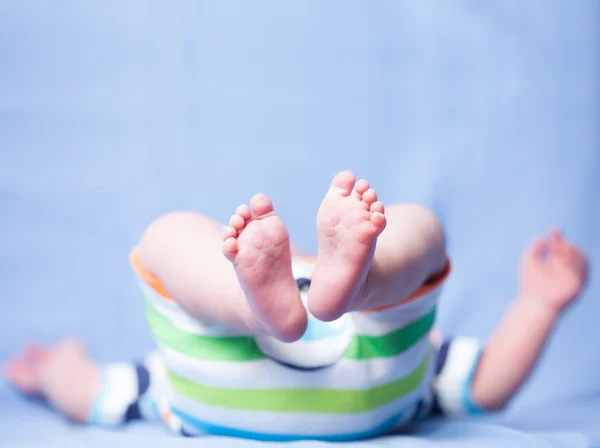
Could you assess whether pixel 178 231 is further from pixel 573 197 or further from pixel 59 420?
pixel 573 197

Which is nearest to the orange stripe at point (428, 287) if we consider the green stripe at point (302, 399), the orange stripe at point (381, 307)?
the orange stripe at point (381, 307)

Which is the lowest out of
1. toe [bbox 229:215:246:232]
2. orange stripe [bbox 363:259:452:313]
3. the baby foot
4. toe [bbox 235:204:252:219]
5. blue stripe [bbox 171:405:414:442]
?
the baby foot

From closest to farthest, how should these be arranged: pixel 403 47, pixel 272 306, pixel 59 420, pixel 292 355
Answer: pixel 272 306 → pixel 292 355 → pixel 59 420 → pixel 403 47

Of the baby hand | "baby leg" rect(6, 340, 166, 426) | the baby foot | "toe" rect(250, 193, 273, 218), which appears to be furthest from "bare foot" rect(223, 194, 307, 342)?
the baby foot

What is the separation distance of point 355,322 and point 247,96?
0.64m

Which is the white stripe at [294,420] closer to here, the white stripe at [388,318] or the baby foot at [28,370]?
the white stripe at [388,318]

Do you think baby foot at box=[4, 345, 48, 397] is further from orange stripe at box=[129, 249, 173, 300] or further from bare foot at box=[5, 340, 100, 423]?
orange stripe at box=[129, 249, 173, 300]

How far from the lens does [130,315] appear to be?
1.25m

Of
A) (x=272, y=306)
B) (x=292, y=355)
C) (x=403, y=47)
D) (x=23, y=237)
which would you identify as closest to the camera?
(x=272, y=306)

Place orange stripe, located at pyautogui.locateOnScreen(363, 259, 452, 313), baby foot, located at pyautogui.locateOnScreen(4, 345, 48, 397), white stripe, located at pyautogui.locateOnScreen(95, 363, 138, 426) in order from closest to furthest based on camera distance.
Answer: orange stripe, located at pyautogui.locateOnScreen(363, 259, 452, 313)
white stripe, located at pyautogui.locateOnScreen(95, 363, 138, 426)
baby foot, located at pyautogui.locateOnScreen(4, 345, 48, 397)

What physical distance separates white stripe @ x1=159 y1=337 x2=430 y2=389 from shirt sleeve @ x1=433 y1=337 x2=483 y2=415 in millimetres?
216

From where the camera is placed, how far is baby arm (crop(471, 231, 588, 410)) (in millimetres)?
982

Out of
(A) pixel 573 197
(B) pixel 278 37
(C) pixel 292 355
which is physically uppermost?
(B) pixel 278 37

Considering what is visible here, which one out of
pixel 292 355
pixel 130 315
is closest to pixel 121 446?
pixel 292 355
